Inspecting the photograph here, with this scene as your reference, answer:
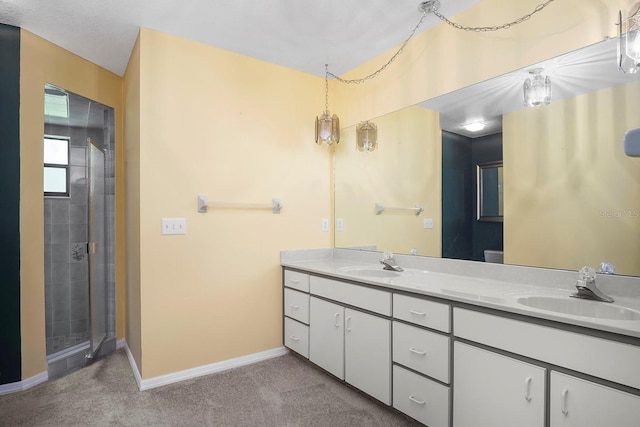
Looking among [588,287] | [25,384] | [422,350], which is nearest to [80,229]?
[25,384]

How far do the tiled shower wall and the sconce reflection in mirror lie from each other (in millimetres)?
3009

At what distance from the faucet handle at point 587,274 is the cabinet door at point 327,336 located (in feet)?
4.26

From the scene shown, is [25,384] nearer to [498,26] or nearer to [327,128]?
[327,128]

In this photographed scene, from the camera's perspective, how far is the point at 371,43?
2596 millimetres

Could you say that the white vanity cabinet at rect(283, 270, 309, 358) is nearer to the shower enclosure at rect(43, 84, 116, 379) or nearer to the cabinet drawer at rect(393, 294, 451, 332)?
the cabinet drawer at rect(393, 294, 451, 332)

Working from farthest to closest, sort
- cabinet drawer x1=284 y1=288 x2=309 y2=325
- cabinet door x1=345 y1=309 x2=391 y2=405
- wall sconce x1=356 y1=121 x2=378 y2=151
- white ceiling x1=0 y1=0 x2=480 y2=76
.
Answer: wall sconce x1=356 y1=121 x2=378 y2=151
cabinet drawer x1=284 y1=288 x2=309 y2=325
white ceiling x1=0 y1=0 x2=480 y2=76
cabinet door x1=345 y1=309 x2=391 y2=405

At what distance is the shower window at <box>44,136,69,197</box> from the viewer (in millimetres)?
2941

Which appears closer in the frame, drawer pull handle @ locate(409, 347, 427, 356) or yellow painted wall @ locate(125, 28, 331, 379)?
drawer pull handle @ locate(409, 347, 427, 356)

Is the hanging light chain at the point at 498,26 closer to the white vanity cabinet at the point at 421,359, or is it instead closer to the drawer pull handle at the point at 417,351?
the white vanity cabinet at the point at 421,359

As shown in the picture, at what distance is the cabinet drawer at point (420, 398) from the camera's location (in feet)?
5.47

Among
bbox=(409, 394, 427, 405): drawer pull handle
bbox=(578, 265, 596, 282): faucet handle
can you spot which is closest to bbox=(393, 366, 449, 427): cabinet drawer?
bbox=(409, 394, 427, 405): drawer pull handle

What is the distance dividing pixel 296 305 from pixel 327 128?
4.91 feet

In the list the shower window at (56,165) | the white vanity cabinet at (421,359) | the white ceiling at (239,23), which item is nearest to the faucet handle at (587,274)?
the white vanity cabinet at (421,359)

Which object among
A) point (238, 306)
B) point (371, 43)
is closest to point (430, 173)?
point (371, 43)
